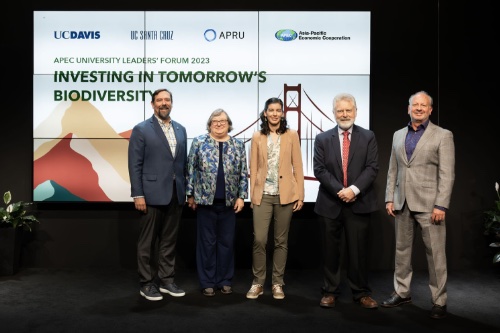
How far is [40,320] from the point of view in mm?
3441

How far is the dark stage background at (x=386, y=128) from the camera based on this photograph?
5082 mm

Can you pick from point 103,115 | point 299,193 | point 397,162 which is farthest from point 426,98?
point 103,115

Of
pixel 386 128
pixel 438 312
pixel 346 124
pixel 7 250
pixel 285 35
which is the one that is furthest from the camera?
pixel 386 128

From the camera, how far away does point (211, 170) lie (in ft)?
13.1

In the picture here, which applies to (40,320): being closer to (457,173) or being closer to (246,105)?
(246,105)

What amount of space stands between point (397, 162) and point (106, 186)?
9.23ft

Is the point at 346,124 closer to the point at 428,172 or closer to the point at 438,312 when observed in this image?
the point at 428,172

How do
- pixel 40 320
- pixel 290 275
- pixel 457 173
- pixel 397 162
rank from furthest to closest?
pixel 457 173, pixel 290 275, pixel 397 162, pixel 40 320

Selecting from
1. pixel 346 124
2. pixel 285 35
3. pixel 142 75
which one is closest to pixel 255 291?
pixel 346 124

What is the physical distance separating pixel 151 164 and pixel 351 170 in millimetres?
1558

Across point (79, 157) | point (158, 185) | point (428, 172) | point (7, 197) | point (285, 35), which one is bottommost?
point (7, 197)

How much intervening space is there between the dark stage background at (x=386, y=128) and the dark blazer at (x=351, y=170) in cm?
130

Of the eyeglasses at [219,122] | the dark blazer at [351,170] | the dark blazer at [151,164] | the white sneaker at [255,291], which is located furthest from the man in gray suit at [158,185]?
the dark blazer at [351,170]

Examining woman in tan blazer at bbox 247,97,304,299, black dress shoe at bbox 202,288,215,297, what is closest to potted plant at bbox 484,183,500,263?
woman in tan blazer at bbox 247,97,304,299
